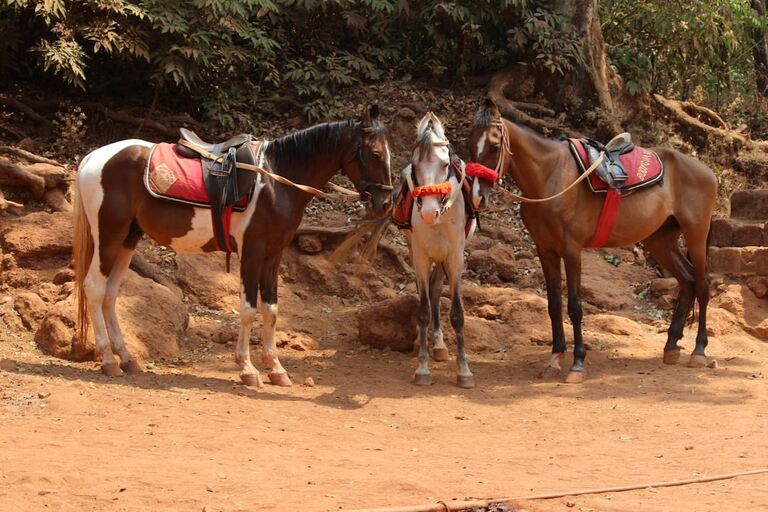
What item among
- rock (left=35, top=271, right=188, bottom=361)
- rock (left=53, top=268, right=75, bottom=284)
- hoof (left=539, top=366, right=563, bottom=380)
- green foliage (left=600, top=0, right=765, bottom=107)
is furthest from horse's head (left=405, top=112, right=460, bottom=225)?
green foliage (left=600, top=0, right=765, bottom=107)

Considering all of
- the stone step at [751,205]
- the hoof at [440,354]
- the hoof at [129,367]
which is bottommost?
the hoof at [440,354]

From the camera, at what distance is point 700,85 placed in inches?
617

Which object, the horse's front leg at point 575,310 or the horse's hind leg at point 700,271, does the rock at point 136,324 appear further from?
the horse's hind leg at point 700,271

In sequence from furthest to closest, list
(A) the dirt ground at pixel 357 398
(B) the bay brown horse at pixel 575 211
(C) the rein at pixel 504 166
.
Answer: (B) the bay brown horse at pixel 575 211 → (C) the rein at pixel 504 166 → (A) the dirt ground at pixel 357 398

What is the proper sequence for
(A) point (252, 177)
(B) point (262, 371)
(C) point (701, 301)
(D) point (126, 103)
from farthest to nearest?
1. (D) point (126, 103)
2. (C) point (701, 301)
3. (B) point (262, 371)
4. (A) point (252, 177)

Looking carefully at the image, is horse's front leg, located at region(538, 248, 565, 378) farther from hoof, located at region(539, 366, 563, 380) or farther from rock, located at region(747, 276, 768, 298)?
rock, located at region(747, 276, 768, 298)

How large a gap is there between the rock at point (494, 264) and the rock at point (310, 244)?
1.78m

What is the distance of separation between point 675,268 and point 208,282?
4797mm

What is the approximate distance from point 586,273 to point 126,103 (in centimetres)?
648

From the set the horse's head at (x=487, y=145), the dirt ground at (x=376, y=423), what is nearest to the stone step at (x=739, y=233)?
the dirt ground at (x=376, y=423)

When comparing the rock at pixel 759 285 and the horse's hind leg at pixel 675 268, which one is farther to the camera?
the rock at pixel 759 285

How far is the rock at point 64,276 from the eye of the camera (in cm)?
892

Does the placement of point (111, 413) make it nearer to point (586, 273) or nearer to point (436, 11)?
point (586, 273)

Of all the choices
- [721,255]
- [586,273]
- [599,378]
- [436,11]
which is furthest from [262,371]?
[436,11]
